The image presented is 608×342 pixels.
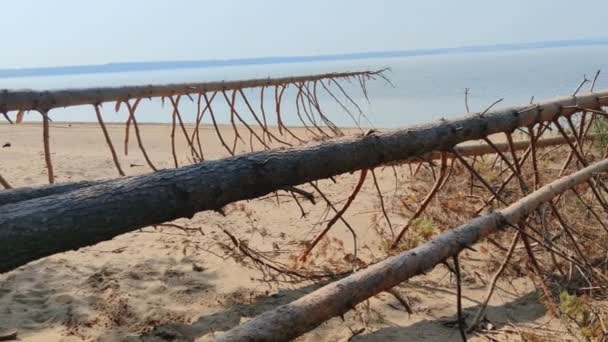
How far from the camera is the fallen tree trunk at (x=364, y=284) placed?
6.36ft

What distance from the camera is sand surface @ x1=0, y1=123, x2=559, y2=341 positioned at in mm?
3213

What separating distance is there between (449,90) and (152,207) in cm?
2754

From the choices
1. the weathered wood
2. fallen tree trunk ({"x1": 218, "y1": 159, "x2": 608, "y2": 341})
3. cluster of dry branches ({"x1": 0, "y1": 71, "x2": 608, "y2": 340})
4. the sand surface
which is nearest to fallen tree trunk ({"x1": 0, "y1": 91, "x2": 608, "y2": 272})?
cluster of dry branches ({"x1": 0, "y1": 71, "x2": 608, "y2": 340})

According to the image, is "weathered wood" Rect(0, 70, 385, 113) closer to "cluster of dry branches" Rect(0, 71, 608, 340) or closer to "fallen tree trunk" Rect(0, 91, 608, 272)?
"cluster of dry branches" Rect(0, 71, 608, 340)

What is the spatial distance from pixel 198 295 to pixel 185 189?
1516 mm

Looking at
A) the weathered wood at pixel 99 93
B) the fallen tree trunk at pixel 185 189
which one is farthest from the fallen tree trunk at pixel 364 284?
the weathered wood at pixel 99 93

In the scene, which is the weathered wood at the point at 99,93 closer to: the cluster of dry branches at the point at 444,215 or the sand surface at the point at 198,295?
the cluster of dry branches at the point at 444,215

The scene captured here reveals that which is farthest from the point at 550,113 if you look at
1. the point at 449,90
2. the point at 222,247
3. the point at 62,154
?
the point at 449,90

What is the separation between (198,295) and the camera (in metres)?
3.71

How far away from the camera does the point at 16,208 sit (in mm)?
2125

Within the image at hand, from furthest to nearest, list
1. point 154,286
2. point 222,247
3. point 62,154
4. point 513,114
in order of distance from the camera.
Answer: point 62,154
point 222,247
point 154,286
point 513,114

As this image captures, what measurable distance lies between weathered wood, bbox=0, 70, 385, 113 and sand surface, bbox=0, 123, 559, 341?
121 cm

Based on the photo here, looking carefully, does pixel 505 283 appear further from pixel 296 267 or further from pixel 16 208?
pixel 16 208

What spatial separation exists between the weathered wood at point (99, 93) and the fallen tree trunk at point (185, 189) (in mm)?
2418
